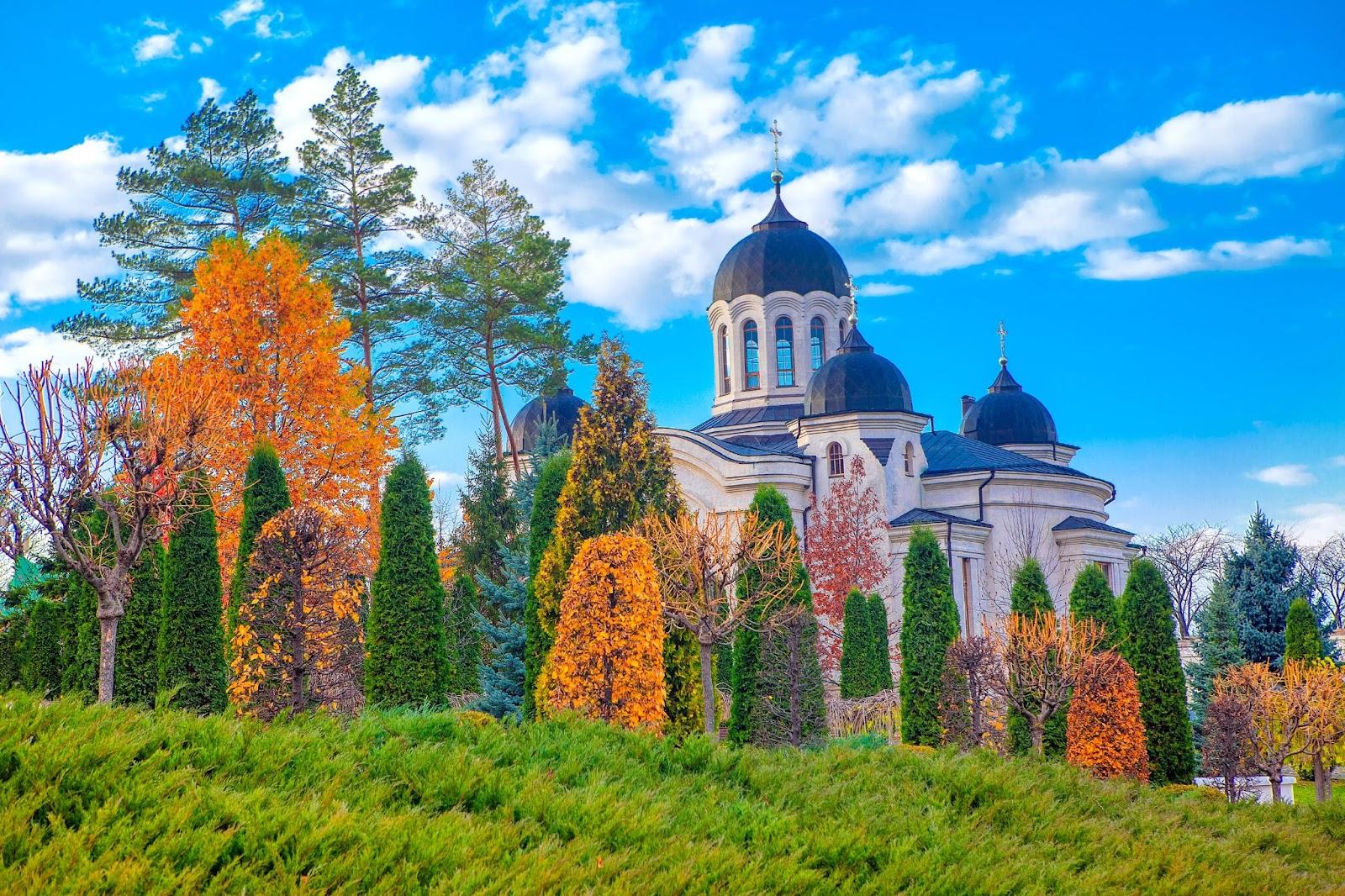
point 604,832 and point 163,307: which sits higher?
point 163,307

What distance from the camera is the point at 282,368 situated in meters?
21.4

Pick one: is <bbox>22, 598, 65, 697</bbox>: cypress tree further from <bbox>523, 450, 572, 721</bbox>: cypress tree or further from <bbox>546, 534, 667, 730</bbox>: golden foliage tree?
<bbox>546, 534, 667, 730</bbox>: golden foliage tree

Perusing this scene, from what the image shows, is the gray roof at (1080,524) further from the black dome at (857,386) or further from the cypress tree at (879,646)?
the cypress tree at (879,646)

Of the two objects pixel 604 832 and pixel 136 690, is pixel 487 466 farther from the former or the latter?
pixel 604 832

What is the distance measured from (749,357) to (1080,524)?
36.0 feet

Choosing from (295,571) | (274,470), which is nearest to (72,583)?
(274,470)

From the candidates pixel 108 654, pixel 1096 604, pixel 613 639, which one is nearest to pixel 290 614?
pixel 108 654

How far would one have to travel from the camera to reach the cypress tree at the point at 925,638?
17828 millimetres

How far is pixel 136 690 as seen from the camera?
15750 mm

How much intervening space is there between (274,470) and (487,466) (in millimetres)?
9857

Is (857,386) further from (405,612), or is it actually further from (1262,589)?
(405,612)

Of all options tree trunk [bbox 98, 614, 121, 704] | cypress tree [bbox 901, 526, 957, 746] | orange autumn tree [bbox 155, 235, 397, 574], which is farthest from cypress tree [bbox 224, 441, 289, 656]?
cypress tree [bbox 901, 526, 957, 746]

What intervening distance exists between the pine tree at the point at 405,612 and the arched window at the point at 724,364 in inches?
906

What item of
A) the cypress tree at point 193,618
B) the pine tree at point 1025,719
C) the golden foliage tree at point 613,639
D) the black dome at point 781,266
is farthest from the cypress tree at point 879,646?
the black dome at point 781,266
